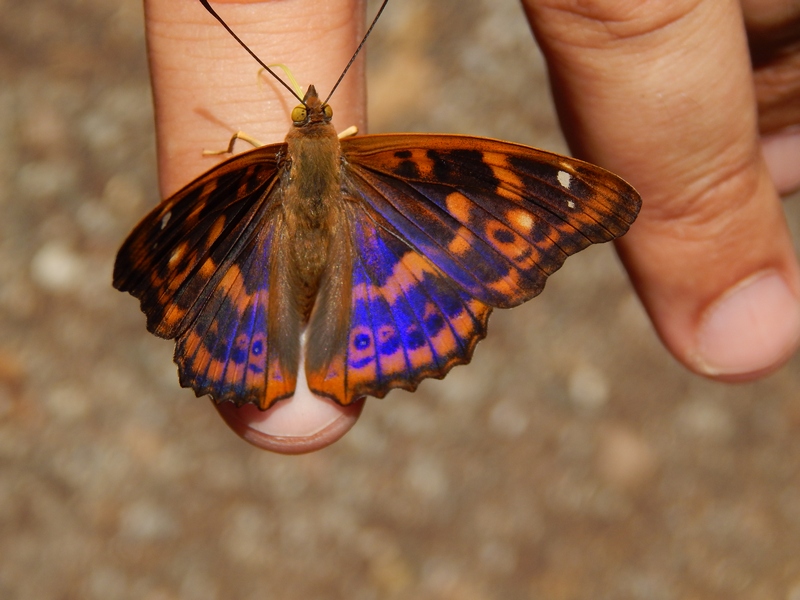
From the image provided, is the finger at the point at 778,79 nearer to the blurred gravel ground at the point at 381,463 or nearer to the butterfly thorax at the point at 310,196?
the blurred gravel ground at the point at 381,463

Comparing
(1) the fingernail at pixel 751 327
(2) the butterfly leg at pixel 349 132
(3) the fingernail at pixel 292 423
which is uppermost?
(2) the butterfly leg at pixel 349 132

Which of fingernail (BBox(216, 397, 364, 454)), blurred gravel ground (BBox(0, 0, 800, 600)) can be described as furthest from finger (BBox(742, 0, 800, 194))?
fingernail (BBox(216, 397, 364, 454))

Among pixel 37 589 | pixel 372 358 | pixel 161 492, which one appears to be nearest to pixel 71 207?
pixel 161 492

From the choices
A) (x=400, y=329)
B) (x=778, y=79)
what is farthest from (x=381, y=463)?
(x=778, y=79)

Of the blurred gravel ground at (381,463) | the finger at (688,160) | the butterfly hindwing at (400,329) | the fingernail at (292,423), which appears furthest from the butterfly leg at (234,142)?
the blurred gravel ground at (381,463)

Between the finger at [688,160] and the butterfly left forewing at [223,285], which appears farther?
the finger at [688,160]

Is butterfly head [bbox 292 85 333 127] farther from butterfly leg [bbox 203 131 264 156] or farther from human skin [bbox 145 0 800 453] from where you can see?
human skin [bbox 145 0 800 453]
